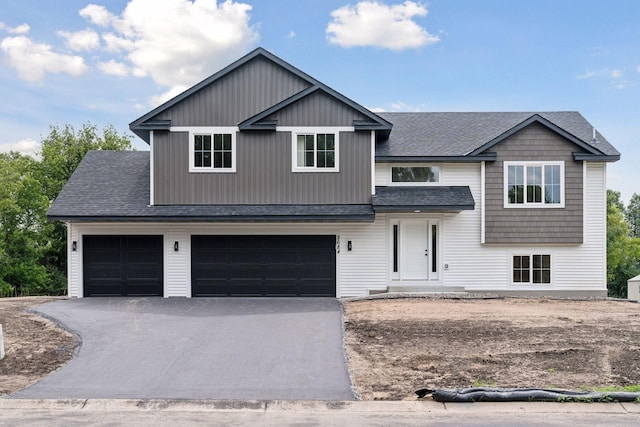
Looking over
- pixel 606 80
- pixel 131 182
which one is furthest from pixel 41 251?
pixel 606 80

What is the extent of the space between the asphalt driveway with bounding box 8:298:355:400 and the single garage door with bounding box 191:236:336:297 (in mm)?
1490

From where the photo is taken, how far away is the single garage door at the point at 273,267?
17141 millimetres

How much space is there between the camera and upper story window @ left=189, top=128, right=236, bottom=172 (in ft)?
56.4

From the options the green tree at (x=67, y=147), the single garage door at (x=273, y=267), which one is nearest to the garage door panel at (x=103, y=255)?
the single garage door at (x=273, y=267)

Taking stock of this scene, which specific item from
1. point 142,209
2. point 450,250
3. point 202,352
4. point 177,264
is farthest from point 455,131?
→ point 202,352

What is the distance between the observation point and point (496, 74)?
21.3 metres

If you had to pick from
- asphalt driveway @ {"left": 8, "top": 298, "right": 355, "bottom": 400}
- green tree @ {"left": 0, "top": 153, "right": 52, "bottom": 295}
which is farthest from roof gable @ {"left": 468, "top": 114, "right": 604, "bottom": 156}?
green tree @ {"left": 0, "top": 153, "right": 52, "bottom": 295}

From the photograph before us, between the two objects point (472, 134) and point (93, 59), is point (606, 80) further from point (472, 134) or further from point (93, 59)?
point (93, 59)

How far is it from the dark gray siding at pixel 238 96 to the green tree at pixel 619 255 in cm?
4327

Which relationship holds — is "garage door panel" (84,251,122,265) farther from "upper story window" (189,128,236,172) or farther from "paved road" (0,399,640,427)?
"paved road" (0,399,640,427)

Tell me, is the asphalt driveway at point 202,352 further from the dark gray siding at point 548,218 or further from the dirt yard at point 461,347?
the dark gray siding at point 548,218

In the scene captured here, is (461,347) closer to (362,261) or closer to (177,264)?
(362,261)

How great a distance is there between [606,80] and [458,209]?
44.5ft

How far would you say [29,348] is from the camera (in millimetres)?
10203
